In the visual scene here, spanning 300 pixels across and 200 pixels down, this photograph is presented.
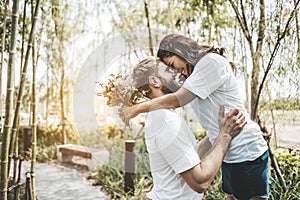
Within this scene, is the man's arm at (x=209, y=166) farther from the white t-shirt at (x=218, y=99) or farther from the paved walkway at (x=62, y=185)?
the paved walkway at (x=62, y=185)

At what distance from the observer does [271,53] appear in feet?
8.70

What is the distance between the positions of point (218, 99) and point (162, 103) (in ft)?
0.73

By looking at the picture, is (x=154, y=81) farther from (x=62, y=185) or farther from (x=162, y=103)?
(x=62, y=185)

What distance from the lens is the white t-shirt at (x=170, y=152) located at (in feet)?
3.29

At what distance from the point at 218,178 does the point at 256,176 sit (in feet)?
5.72

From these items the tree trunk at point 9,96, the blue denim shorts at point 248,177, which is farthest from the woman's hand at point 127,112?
the tree trunk at point 9,96

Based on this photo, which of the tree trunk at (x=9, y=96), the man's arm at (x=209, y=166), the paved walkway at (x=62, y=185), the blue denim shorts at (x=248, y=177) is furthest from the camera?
the paved walkway at (x=62, y=185)

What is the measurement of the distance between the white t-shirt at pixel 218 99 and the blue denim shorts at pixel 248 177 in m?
0.03

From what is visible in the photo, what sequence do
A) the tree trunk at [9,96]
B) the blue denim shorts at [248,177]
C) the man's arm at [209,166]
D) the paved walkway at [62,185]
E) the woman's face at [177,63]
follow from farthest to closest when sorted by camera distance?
the paved walkway at [62,185]
the tree trunk at [9,96]
the blue denim shorts at [248,177]
the woman's face at [177,63]
the man's arm at [209,166]

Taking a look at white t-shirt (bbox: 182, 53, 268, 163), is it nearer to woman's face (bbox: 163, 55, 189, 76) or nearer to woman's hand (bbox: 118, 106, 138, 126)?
woman's face (bbox: 163, 55, 189, 76)

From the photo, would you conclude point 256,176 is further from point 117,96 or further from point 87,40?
point 87,40

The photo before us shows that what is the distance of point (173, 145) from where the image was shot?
3.29ft

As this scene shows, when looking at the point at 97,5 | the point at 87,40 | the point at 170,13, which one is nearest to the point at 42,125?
the point at 87,40

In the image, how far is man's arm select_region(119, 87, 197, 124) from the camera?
41.8 inches
